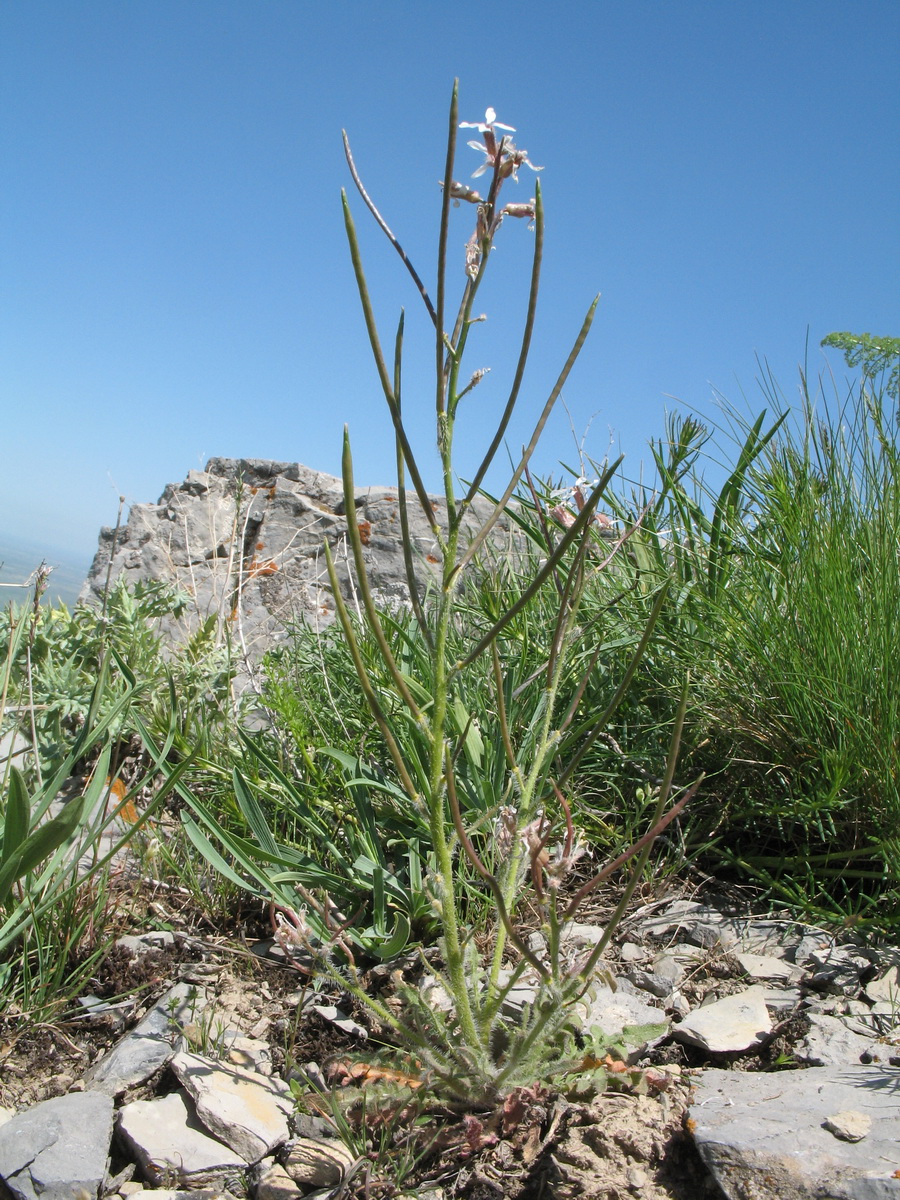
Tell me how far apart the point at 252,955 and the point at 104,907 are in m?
0.35

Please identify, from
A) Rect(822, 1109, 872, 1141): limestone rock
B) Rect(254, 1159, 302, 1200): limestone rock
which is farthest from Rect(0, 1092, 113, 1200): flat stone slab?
Rect(822, 1109, 872, 1141): limestone rock

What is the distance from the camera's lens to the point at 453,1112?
131cm

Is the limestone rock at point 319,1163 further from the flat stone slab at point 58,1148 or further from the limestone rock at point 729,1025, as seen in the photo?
the limestone rock at point 729,1025

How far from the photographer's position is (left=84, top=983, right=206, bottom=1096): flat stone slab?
143 centimetres

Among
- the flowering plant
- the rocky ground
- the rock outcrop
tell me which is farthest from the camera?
the rock outcrop

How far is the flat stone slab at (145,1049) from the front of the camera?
143 cm

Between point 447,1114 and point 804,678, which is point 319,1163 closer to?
point 447,1114

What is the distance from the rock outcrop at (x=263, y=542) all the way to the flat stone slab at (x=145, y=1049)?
2.03 meters

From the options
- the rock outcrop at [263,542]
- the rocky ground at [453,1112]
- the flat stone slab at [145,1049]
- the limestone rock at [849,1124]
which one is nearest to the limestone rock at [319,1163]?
the rocky ground at [453,1112]

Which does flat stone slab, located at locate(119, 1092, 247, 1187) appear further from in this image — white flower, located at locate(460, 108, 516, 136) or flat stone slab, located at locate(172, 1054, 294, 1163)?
white flower, located at locate(460, 108, 516, 136)

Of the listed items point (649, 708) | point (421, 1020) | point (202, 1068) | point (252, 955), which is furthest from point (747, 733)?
point (202, 1068)

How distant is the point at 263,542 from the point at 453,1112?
338 centimetres

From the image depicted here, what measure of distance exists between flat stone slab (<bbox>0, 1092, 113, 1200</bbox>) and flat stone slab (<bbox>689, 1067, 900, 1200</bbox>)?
0.96 meters

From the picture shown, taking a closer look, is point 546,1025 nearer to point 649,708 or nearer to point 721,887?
point 721,887
